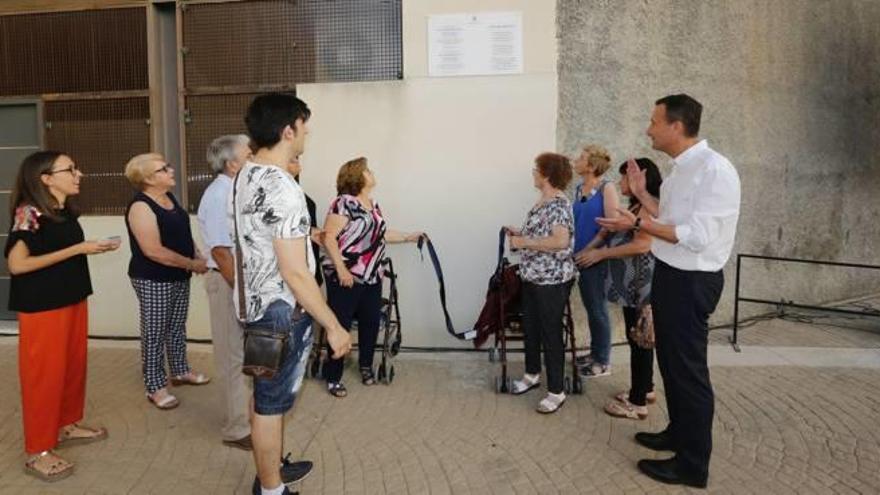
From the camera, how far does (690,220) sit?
11.1ft

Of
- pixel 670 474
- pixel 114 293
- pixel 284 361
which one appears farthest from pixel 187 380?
pixel 670 474

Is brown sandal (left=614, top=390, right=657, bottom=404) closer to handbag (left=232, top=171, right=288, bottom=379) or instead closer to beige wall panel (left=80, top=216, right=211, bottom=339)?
handbag (left=232, top=171, right=288, bottom=379)

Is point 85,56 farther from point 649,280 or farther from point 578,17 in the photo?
point 649,280

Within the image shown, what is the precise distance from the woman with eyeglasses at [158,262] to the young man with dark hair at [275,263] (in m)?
1.57

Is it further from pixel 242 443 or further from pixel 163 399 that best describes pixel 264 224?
pixel 163 399

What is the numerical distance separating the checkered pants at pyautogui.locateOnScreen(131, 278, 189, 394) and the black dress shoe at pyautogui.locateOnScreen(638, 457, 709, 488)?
3368 millimetres

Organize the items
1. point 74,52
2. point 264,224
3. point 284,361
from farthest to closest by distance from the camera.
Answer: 1. point 74,52
2. point 284,361
3. point 264,224

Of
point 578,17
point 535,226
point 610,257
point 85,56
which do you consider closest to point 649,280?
point 610,257

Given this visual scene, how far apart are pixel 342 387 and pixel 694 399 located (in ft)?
8.52

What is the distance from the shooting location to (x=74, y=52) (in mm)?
6684

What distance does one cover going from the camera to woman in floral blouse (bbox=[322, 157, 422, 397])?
16.1 ft

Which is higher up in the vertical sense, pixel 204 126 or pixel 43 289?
pixel 204 126

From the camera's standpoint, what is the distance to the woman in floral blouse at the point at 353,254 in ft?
16.1

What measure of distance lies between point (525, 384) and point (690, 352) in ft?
5.48
